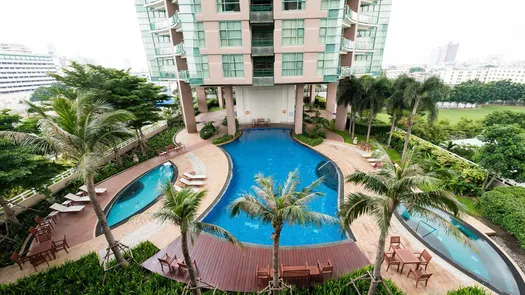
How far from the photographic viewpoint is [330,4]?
19.4 meters

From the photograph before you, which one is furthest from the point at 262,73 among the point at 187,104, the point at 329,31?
the point at 187,104

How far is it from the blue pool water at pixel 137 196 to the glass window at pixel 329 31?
1850 cm

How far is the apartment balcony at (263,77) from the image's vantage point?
22688 mm

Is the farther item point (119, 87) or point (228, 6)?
point (228, 6)

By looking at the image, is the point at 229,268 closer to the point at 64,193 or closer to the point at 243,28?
the point at 64,193

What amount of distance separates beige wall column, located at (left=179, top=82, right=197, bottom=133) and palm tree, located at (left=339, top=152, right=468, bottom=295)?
23702 mm

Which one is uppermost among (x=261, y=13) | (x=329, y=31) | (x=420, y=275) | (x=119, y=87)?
(x=261, y=13)

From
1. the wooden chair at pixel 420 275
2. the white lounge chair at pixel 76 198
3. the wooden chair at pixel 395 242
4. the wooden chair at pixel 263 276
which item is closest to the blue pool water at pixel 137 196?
the white lounge chair at pixel 76 198

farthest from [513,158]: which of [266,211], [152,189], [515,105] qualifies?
[515,105]

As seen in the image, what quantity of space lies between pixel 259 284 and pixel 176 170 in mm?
12893

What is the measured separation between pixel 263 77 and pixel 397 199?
62.3ft

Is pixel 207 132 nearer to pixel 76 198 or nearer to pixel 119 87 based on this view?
pixel 119 87

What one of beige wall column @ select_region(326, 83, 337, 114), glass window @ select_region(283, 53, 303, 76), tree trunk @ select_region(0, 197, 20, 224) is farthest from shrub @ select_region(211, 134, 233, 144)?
beige wall column @ select_region(326, 83, 337, 114)

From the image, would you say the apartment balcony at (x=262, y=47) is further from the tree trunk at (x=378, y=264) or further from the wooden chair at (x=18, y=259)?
the wooden chair at (x=18, y=259)
